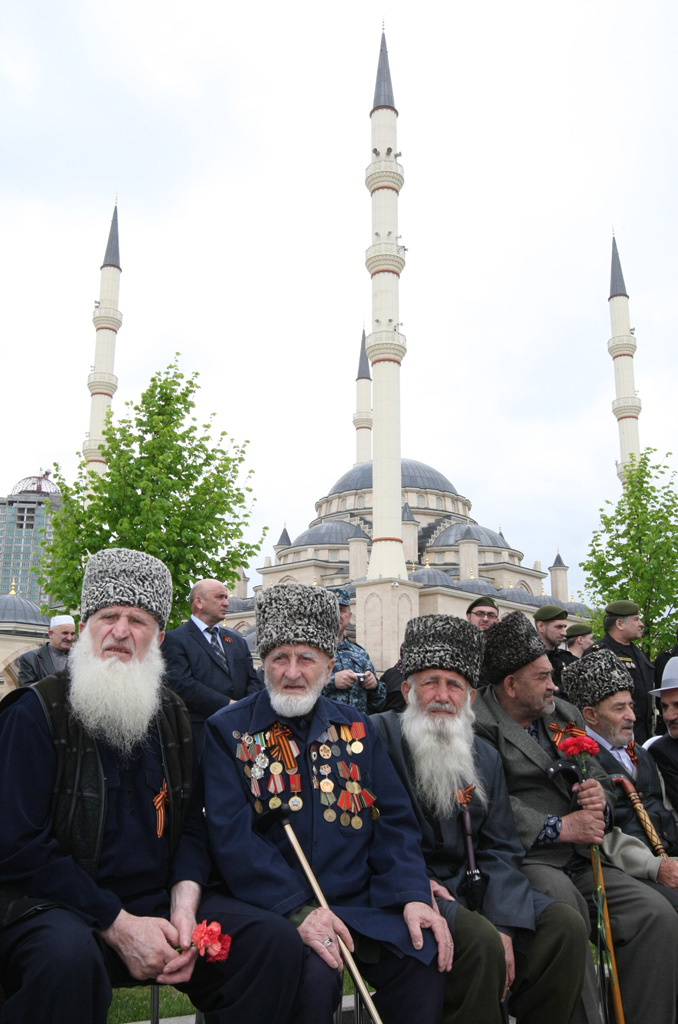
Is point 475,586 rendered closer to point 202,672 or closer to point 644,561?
point 644,561

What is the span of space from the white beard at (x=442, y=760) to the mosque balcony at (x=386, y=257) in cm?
2683

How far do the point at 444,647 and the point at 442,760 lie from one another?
437 millimetres

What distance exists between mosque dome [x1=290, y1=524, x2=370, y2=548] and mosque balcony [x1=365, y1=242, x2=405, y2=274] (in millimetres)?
18781

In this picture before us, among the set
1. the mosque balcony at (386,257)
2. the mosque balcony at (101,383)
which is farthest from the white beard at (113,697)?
the mosque balcony at (101,383)

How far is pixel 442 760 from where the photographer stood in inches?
128

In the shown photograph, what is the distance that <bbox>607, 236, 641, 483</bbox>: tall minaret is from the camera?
113ft

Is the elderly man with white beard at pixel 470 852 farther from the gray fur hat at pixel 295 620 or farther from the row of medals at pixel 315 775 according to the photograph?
the gray fur hat at pixel 295 620

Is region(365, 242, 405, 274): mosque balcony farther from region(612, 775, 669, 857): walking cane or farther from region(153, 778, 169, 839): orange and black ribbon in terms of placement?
region(153, 778, 169, 839): orange and black ribbon

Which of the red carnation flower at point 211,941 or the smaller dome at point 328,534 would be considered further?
the smaller dome at point 328,534

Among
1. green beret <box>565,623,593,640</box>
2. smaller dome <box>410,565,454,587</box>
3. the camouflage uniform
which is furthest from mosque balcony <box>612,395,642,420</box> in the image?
the camouflage uniform

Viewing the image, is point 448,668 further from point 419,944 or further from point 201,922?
point 201,922

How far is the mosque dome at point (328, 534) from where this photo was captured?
45562 mm

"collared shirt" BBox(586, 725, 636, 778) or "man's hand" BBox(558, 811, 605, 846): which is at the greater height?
"collared shirt" BBox(586, 725, 636, 778)

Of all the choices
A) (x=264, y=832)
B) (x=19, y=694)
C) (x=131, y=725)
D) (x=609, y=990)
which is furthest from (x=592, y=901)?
(x=19, y=694)
